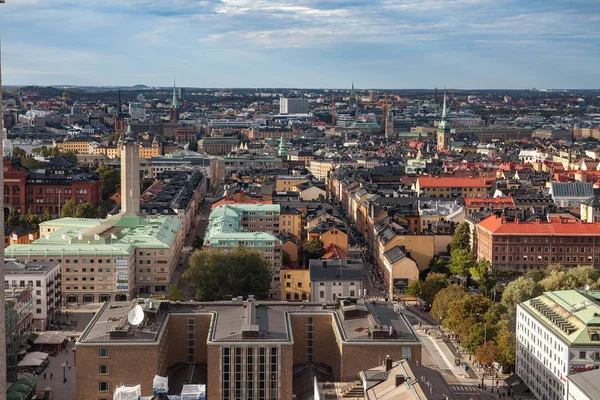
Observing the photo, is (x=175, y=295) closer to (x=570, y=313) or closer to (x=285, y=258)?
(x=285, y=258)

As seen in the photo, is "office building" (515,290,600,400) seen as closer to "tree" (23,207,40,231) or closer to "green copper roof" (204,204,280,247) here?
"green copper roof" (204,204,280,247)

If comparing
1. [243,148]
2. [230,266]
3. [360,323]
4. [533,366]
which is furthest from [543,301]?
[243,148]

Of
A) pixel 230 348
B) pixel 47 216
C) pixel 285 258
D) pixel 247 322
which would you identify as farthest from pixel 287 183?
pixel 230 348

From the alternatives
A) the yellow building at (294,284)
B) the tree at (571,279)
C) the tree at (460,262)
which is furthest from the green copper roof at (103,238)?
the tree at (571,279)

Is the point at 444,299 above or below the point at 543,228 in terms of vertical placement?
below

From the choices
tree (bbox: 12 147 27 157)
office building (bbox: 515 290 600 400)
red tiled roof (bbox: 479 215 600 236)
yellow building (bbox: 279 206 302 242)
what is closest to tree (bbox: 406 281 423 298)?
red tiled roof (bbox: 479 215 600 236)
